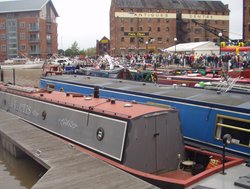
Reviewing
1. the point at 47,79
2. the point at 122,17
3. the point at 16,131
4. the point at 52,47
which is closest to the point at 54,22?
the point at 52,47

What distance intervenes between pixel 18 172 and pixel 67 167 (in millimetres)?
3490

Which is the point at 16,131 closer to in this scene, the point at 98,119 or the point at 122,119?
the point at 98,119

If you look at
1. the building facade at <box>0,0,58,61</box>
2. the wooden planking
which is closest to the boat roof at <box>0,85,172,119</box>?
the wooden planking

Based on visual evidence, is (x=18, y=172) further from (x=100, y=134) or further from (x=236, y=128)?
(x=236, y=128)

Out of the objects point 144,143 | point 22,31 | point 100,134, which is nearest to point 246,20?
point 100,134

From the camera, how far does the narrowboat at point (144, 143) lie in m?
7.29

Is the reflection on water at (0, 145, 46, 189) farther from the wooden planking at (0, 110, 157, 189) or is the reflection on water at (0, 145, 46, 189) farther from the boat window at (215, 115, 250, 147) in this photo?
the boat window at (215, 115, 250, 147)

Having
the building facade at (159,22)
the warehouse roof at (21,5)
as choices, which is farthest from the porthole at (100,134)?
the warehouse roof at (21,5)

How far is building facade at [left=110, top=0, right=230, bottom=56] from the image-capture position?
72.1m

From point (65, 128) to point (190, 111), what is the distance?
139 inches

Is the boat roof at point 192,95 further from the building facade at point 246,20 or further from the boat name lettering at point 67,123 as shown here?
the building facade at point 246,20

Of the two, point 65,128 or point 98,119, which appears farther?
point 65,128

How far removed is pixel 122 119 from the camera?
7.63m

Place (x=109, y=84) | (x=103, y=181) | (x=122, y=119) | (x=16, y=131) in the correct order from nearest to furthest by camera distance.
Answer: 1. (x=103, y=181)
2. (x=122, y=119)
3. (x=16, y=131)
4. (x=109, y=84)
